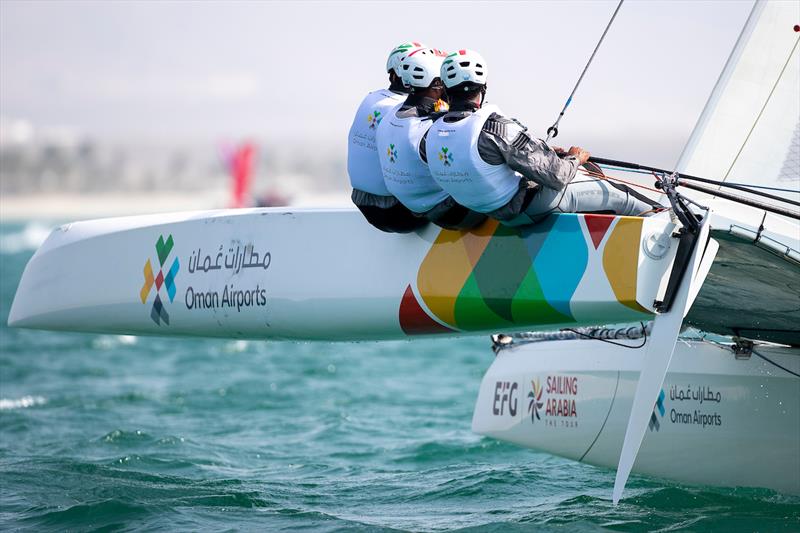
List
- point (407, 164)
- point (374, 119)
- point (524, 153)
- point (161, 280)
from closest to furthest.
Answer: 1. point (524, 153)
2. point (407, 164)
3. point (374, 119)
4. point (161, 280)

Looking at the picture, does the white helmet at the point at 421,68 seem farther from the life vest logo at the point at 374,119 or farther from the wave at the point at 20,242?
the wave at the point at 20,242

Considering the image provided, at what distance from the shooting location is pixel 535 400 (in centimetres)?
502

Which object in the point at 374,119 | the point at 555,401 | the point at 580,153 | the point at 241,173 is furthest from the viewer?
the point at 241,173

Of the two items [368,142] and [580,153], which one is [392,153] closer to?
[368,142]

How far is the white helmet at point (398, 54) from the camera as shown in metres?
3.70

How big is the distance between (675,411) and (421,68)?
185 centimetres

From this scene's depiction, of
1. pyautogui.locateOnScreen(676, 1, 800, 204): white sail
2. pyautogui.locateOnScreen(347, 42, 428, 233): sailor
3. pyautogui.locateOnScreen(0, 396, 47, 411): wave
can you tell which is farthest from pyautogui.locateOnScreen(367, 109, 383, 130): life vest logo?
pyautogui.locateOnScreen(0, 396, 47, 411): wave

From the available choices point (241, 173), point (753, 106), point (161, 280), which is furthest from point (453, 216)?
point (241, 173)

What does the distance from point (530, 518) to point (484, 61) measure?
1594mm

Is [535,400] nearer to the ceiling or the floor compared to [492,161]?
nearer to the floor

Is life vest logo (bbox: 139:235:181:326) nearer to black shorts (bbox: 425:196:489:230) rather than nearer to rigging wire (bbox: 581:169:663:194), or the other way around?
black shorts (bbox: 425:196:489:230)

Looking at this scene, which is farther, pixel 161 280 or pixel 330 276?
pixel 161 280

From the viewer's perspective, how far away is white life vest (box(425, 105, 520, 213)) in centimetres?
333

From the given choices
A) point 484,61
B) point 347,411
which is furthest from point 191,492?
point 347,411
